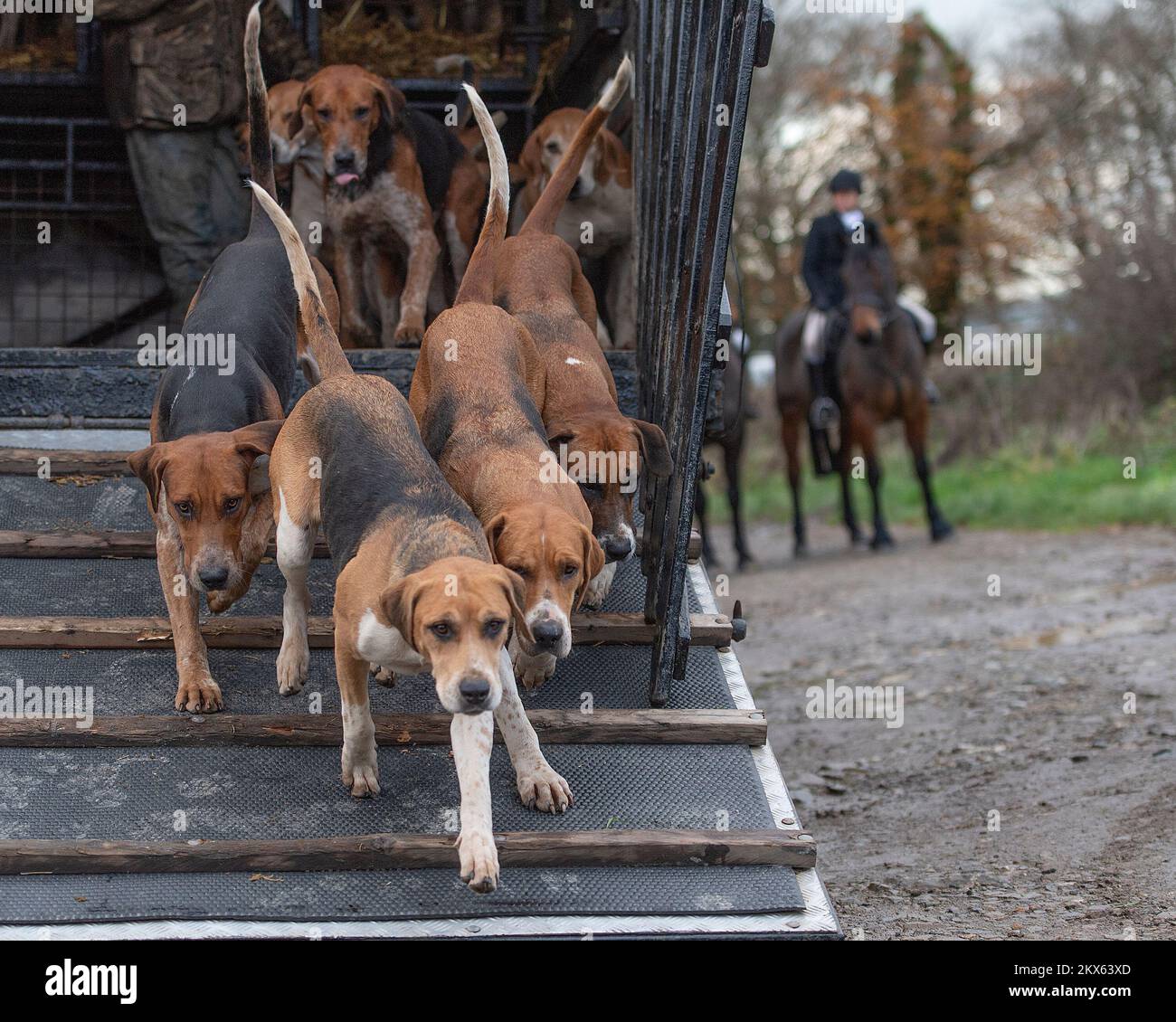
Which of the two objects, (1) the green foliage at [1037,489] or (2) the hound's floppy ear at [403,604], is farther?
(1) the green foliage at [1037,489]

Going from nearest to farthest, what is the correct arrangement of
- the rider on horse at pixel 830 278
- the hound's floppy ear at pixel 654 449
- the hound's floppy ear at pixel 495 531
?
the hound's floppy ear at pixel 495 531, the hound's floppy ear at pixel 654 449, the rider on horse at pixel 830 278

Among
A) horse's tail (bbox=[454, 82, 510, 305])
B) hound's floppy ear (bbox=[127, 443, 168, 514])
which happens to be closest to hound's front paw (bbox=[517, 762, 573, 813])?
hound's floppy ear (bbox=[127, 443, 168, 514])

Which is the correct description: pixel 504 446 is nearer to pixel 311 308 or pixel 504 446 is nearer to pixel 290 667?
pixel 311 308

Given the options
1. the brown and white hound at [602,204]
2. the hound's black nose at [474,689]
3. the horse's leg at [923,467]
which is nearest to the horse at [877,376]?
the horse's leg at [923,467]

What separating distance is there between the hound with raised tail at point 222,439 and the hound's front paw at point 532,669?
91 centimetres

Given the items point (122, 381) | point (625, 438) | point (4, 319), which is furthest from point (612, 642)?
point (4, 319)

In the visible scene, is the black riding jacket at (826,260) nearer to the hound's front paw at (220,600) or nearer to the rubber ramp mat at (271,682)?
the rubber ramp mat at (271,682)

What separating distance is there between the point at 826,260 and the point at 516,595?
32.9 ft

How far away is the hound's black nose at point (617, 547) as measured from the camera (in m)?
5.15

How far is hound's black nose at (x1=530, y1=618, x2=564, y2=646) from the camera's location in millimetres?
4137

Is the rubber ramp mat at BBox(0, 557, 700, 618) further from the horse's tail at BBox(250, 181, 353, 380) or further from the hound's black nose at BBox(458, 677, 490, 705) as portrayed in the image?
the hound's black nose at BBox(458, 677, 490, 705)

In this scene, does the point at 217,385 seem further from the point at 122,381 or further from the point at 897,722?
the point at 897,722

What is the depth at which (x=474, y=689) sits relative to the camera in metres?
3.55

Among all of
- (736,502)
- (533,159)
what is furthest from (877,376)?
(533,159)
